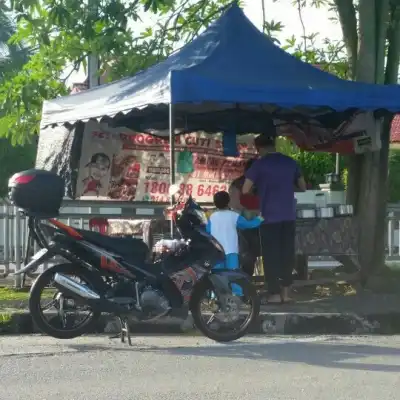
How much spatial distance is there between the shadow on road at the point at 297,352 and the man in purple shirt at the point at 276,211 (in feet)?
5.45

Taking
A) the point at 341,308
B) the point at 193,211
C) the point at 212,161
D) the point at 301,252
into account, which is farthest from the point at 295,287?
the point at 193,211

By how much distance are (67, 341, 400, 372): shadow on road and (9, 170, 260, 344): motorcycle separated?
0.93 feet

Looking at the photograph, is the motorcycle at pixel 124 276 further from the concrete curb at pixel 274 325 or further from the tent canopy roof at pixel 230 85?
the tent canopy roof at pixel 230 85

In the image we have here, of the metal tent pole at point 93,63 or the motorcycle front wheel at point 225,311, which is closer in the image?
the motorcycle front wheel at point 225,311

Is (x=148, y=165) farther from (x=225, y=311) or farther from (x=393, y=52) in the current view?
(x=225, y=311)

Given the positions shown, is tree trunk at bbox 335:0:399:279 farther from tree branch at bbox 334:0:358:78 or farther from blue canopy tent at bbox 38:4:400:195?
blue canopy tent at bbox 38:4:400:195

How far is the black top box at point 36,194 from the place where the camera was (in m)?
7.57

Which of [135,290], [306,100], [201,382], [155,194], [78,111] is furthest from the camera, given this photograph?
[155,194]

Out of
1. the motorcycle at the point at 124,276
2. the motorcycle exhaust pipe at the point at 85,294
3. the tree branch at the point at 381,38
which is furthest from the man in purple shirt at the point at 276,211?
the motorcycle exhaust pipe at the point at 85,294

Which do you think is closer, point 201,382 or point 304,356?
point 201,382

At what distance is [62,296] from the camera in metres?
7.65

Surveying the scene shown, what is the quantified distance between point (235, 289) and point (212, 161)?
457cm

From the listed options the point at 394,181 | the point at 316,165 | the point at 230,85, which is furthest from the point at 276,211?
the point at 394,181

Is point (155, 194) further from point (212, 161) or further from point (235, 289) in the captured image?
point (235, 289)
